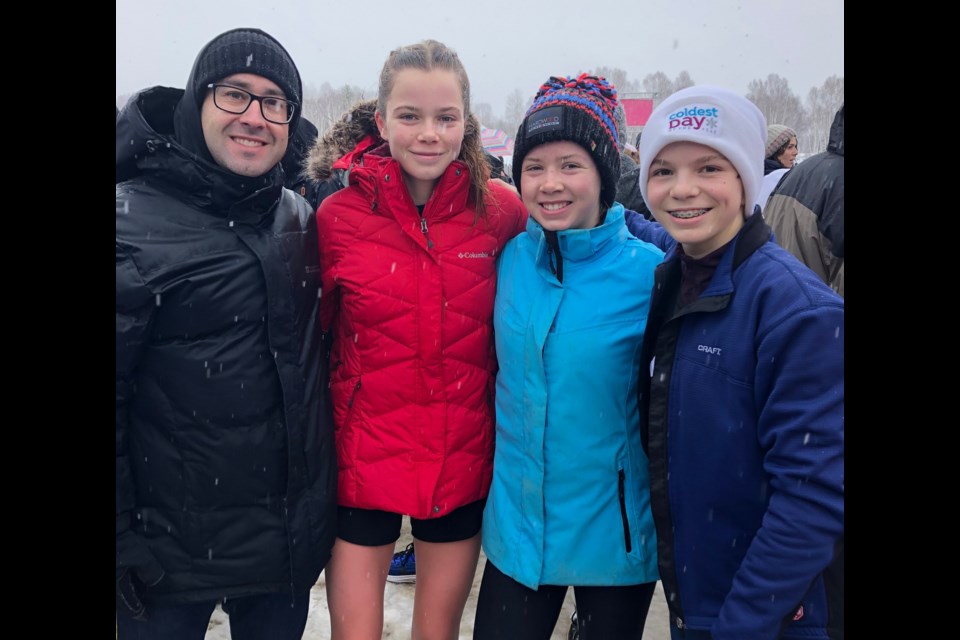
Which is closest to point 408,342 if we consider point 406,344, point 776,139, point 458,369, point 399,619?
point 406,344

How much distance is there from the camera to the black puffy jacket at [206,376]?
164cm

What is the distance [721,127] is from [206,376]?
1.50 metres

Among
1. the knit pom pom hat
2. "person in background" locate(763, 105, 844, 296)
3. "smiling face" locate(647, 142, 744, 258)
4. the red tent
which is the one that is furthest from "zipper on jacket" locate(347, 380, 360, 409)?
the red tent

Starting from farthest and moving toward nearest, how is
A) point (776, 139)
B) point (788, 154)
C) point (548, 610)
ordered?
point (788, 154) < point (776, 139) < point (548, 610)

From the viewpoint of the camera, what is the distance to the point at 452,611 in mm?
2166

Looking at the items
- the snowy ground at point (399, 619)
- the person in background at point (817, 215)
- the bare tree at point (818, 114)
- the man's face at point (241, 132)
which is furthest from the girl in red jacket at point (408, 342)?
the bare tree at point (818, 114)

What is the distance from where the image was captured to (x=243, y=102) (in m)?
1.79

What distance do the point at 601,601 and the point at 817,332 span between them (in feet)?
3.32

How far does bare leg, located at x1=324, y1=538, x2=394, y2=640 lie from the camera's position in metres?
2.05

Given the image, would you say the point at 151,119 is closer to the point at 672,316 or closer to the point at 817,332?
the point at 672,316

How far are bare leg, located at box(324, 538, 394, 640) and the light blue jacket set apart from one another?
1.45 feet

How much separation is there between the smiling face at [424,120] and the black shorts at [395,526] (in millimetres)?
1138

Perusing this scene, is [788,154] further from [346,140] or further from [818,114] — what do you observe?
[818,114]
